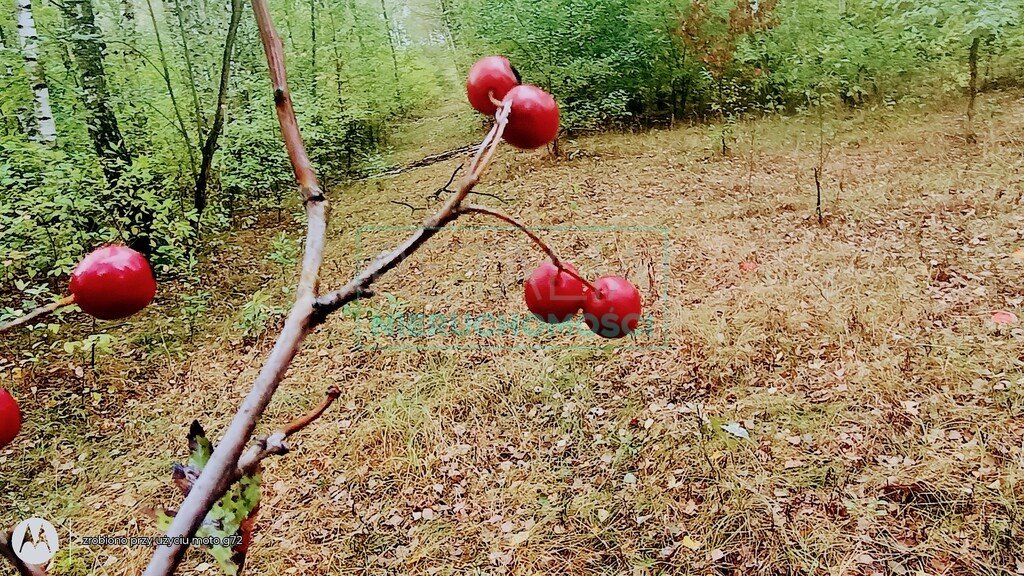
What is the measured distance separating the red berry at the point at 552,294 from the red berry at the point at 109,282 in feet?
1.03

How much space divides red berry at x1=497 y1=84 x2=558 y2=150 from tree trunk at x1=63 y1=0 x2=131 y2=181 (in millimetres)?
4831

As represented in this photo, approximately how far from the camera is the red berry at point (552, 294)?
1.88 ft

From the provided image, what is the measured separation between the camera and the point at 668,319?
4.02 m

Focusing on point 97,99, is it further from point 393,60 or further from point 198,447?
point 393,60

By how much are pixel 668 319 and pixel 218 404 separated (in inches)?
116

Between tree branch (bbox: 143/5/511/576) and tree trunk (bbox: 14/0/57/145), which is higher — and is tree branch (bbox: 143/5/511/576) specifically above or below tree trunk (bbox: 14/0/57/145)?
below

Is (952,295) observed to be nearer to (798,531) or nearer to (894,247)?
(894,247)

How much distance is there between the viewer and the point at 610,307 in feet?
1.91

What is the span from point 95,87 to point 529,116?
5.34 meters

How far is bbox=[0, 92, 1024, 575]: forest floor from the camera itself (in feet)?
8.84

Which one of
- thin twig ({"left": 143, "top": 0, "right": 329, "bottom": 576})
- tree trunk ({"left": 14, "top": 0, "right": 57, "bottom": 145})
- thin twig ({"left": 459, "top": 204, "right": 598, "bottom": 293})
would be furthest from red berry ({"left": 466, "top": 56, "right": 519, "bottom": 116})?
tree trunk ({"left": 14, "top": 0, "right": 57, "bottom": 145})

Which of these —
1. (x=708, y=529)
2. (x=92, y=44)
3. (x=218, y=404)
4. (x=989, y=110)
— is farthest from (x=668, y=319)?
(x=989, y=110)

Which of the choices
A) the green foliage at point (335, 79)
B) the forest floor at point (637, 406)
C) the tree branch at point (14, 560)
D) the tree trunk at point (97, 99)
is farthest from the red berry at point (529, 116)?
the tree trunk at point (97, 99)

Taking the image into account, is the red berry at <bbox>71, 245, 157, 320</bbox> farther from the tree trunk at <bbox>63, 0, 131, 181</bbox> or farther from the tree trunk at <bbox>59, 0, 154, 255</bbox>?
the tree trunk at <bbox>63, 0, 131, 181</bbox>
